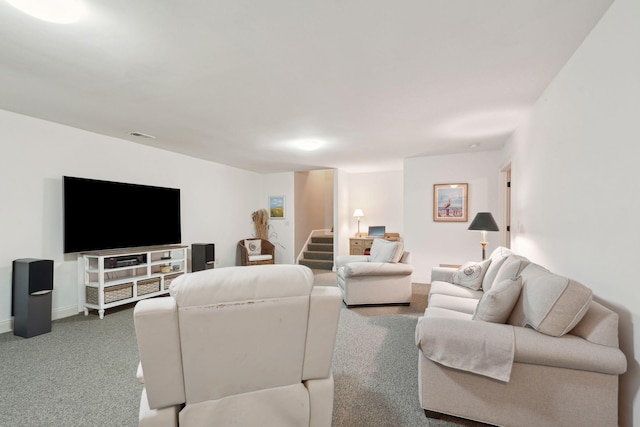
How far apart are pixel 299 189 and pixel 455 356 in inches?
253

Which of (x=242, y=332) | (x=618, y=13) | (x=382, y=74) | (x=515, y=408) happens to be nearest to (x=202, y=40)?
(x=382, y=74)

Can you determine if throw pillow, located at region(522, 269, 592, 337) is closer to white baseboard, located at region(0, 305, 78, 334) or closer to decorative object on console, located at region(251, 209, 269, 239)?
white baseboard, located at region(0, 305, 78, 334)

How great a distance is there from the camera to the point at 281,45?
2080 mm

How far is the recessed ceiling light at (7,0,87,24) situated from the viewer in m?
1.66

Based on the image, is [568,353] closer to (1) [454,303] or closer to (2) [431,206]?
(1) [454,303]

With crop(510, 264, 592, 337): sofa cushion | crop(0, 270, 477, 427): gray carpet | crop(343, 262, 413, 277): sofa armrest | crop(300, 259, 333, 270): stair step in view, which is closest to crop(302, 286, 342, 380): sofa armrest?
crop(0, 270, 477, 427): gray carpet

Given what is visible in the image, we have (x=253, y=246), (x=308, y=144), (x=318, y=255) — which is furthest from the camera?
(x=318, y=255)

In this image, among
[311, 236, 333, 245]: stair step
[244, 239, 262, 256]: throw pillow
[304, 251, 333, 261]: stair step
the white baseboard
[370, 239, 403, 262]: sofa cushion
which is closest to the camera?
the white baseboard

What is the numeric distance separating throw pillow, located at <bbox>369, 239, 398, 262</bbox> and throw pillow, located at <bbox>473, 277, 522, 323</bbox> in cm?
235

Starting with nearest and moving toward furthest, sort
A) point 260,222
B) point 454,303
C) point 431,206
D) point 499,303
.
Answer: point 499,303, point 454,303, point 431,206, point 260,222

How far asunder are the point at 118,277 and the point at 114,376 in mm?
2399

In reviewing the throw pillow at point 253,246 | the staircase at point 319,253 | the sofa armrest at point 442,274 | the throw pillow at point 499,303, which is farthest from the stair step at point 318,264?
the throw pillow at point 499,303

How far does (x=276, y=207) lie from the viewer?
306 inches

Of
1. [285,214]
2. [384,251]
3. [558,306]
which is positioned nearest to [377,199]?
[285,214]
